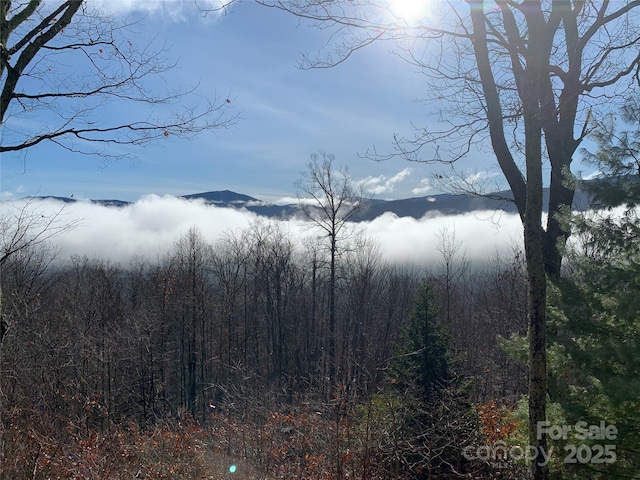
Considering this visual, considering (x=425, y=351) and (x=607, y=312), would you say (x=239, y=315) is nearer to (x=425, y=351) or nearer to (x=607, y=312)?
(x=425, y=351)

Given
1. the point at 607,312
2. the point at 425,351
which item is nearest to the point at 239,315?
the point at 425,351

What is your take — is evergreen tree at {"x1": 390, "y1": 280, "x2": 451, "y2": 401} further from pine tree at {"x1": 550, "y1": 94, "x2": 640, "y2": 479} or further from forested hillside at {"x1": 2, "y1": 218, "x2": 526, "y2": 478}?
forested hillside at {"x1": 2, "y1": 218, "x2": 526, "y2": 478}

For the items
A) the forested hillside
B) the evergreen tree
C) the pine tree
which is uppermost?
the pine tree

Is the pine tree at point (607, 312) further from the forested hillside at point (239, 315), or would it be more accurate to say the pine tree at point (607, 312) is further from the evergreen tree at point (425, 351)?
the forested hillside at point (239, 315)

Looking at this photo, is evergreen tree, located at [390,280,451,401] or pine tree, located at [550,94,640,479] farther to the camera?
evergreen tree, located at [390,280,451,401]

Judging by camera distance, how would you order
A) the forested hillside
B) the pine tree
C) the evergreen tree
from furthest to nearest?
1. the forested hillside
2. the evergreen tree
3. the pine tree

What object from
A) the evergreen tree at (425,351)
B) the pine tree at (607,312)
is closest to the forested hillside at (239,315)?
the evergreen tree at (425,351)

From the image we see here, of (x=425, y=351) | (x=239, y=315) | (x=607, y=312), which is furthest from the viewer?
(x=239, y=315)

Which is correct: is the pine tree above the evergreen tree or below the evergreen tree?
above

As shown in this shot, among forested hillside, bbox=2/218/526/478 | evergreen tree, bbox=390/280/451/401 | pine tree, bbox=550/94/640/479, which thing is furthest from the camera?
forested hillside, bbox=2/218/526/478

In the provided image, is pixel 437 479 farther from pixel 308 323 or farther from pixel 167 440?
pixel 308 323

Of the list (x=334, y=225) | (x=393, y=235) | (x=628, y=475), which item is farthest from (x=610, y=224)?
(x=393, y=235)

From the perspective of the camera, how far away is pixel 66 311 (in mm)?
21297

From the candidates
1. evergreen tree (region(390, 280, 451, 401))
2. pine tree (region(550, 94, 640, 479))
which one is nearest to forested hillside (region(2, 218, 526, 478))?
evergreen tree (region(390, 280, 451, 401))
